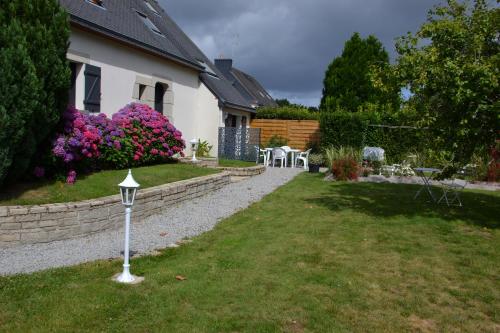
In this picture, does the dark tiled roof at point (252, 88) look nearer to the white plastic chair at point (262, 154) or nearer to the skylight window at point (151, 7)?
the white plastic chair at point (262, 154)

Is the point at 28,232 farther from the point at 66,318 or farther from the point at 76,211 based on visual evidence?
the point at 66,318

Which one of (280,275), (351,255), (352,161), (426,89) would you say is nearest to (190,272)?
(280,275)

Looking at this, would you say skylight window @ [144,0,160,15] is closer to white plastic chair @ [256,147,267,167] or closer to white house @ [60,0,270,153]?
white house @ [60,0,270,153]

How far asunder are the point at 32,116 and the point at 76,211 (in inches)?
56.6

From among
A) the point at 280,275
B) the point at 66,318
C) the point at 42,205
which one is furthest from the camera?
the point at 42,205

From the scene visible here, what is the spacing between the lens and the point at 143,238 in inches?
259

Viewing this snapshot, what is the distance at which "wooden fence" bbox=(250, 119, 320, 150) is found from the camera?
2052cm

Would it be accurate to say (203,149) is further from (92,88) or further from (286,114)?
(92,88)

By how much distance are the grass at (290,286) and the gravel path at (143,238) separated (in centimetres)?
A: 38

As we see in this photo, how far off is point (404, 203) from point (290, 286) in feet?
19.6

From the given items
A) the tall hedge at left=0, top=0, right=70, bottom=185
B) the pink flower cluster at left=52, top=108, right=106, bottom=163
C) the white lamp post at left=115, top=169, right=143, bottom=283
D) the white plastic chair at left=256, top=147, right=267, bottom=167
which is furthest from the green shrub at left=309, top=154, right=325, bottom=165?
the white lamp post at left=115, top=169, right=143, bottom=283

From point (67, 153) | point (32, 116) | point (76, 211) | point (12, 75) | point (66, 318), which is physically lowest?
point (66, 318)

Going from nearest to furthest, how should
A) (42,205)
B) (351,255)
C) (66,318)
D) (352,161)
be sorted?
(66,318) < (351,255) < (42,205) < (352,161)

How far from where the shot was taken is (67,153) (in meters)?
7.48
